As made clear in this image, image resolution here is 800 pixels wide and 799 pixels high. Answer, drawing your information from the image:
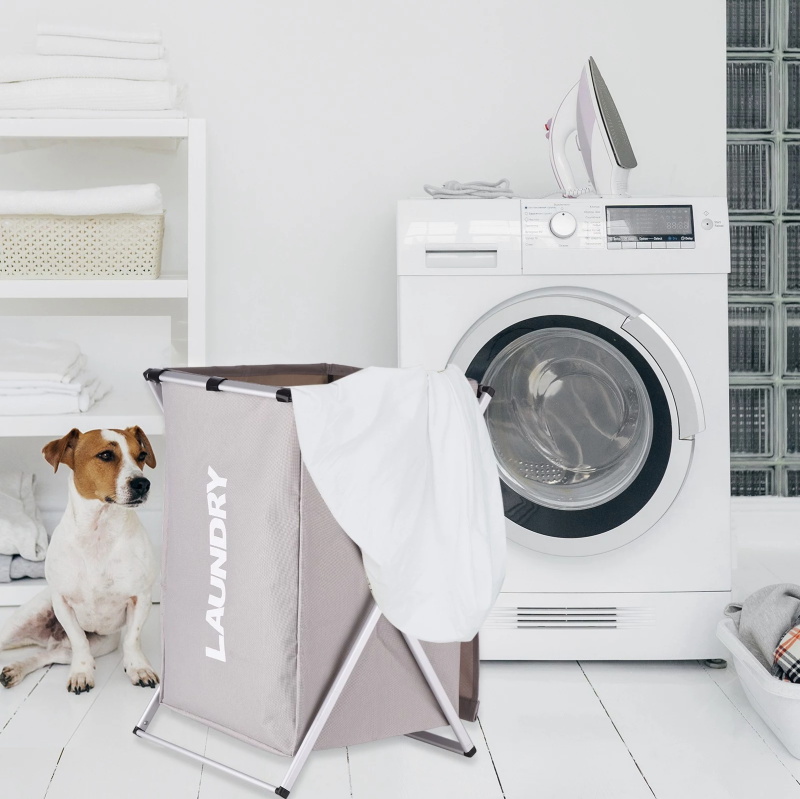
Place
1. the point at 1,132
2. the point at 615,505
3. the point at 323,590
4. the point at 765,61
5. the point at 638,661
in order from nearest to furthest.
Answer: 1. the point at 323,590
2. the point at 615,505
3. the point at 638,661
4. the point at 1,132
5. the point at 765,61

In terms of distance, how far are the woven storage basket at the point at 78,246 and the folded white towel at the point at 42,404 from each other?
11.4 inches

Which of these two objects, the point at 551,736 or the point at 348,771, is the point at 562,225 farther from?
the point at 348,771

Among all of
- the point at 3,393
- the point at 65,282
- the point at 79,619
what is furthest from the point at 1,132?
the point at 79,619

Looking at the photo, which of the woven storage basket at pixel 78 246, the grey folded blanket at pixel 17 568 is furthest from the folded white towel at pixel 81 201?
the grey folded blanket at pixel 17 568

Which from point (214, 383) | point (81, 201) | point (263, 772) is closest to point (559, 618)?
point (263, 772)

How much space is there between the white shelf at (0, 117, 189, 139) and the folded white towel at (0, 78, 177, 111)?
1.8 inches

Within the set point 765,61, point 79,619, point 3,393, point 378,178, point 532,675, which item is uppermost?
point 765,61

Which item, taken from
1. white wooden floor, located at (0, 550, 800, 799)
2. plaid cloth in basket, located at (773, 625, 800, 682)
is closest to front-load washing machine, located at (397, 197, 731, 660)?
white wooden floor, located at (0, 550, 800, 799)

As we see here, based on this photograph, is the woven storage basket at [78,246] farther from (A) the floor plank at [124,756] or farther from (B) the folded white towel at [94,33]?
(A) the floor plank at [124,756]

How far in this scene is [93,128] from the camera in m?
2.04

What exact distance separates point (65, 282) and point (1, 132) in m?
0.38

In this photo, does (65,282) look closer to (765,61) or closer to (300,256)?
(300,256)

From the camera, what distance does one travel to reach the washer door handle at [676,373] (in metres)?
1.74

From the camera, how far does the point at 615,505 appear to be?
175cm
